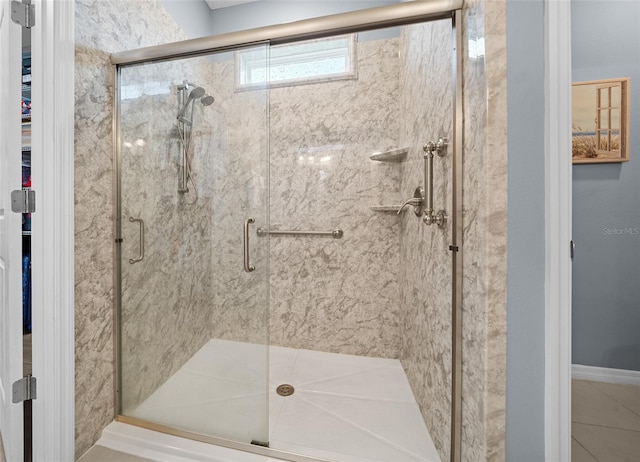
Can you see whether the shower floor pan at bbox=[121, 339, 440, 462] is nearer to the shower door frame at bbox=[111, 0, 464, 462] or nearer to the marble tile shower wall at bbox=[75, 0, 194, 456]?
the shower door frame at bbox=[111, 0, 464, 462]

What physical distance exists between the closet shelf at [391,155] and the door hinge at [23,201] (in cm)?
171

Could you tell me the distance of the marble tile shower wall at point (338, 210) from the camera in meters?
2.09

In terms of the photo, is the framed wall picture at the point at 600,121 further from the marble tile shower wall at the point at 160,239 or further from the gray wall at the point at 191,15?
the gray wall at the point at 191,15

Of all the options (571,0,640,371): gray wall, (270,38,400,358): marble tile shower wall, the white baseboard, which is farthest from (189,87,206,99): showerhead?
the white baseboard

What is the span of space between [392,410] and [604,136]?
1525 millimetres

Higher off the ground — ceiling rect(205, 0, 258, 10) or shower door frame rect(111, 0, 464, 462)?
ceiling rect(205, 0, 258, 10)

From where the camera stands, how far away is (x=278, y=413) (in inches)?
58.1

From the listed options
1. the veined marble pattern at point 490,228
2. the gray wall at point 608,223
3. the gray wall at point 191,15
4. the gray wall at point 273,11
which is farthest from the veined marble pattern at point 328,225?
the gray wall at point 273,11

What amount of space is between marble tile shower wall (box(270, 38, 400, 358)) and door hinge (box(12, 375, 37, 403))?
4.52 feet

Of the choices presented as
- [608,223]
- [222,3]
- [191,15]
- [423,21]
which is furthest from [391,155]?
[222,3]

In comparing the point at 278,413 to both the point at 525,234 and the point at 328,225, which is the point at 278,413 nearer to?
the point at 328,225

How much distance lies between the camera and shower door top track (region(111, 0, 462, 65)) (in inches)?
39.5

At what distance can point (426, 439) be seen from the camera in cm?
130

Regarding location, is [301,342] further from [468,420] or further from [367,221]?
[468,420]
